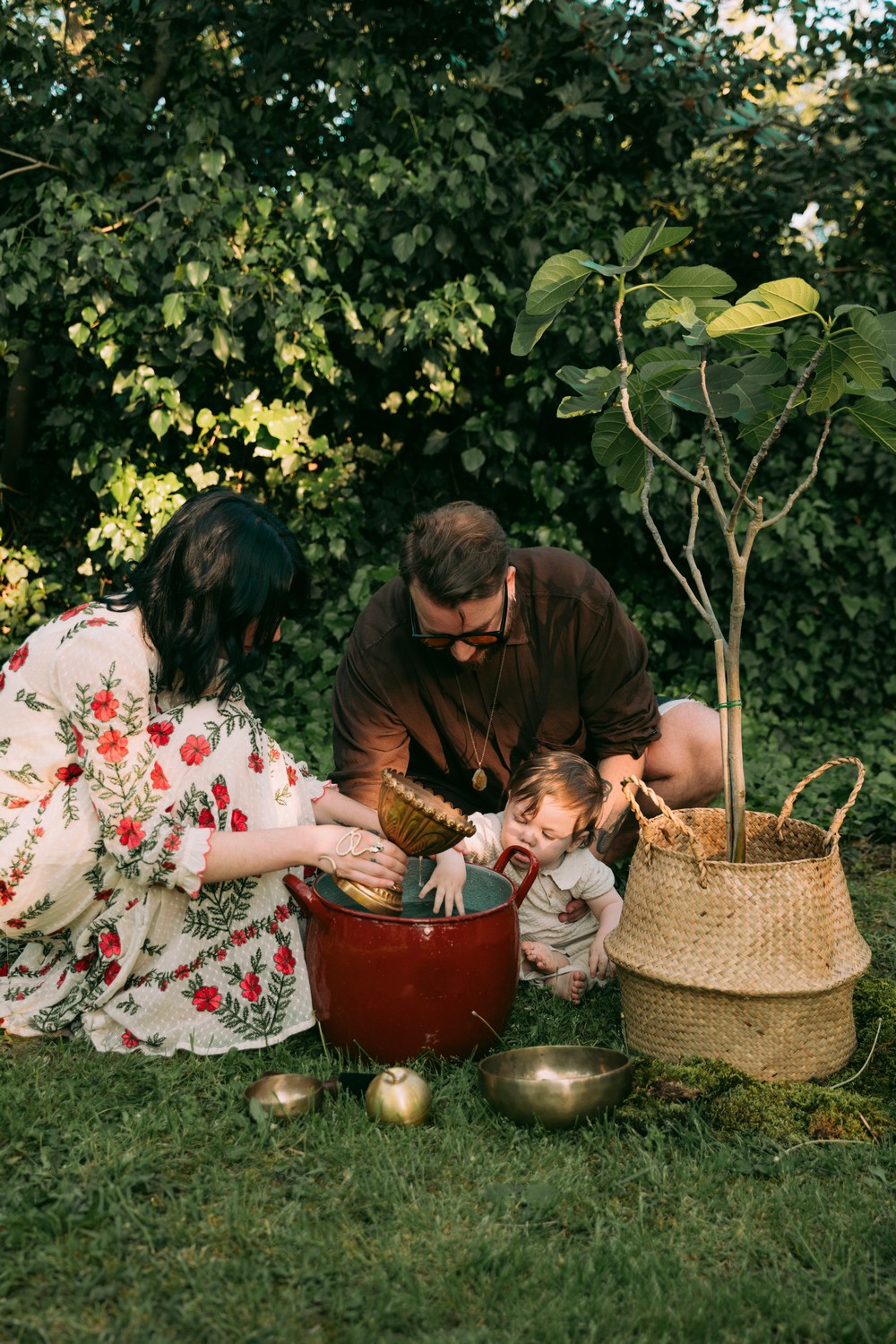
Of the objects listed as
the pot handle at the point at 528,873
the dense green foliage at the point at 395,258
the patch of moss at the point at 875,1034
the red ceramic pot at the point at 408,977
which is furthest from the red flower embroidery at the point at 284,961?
the dense green foliage at the point at 395,258

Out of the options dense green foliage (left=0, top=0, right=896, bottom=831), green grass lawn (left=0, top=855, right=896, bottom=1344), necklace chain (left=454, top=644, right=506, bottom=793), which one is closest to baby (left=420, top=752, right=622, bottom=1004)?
necklace chain (left=454, top=644, right=506, bottom=793)

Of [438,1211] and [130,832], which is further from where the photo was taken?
[130,832]

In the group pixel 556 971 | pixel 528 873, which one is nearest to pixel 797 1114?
pixel 528 873

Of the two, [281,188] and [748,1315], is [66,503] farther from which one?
[748,1315]

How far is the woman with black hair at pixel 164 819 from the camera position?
233 cm

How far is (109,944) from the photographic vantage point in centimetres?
246

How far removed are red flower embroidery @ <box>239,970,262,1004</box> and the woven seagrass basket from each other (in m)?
0.77

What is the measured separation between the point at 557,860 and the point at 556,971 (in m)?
0.28

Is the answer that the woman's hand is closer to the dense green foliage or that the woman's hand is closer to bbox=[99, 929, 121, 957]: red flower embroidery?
bbox=[99, 929, 121, 957]: red flower embroidery

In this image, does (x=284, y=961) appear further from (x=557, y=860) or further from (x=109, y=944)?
(x=557, y=860)

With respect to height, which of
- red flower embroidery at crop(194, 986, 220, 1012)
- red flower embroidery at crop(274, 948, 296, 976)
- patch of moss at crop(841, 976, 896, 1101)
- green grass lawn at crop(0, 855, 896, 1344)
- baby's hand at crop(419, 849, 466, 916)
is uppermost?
baby's hand at crop(419, 849, 466, 916)

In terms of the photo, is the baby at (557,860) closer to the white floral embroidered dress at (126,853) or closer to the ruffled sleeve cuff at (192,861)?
the white floral embroidered dress at (126,853)

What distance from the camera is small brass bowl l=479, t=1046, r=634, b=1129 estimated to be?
2.12 metres

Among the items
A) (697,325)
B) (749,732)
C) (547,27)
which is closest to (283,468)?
(547,27)
